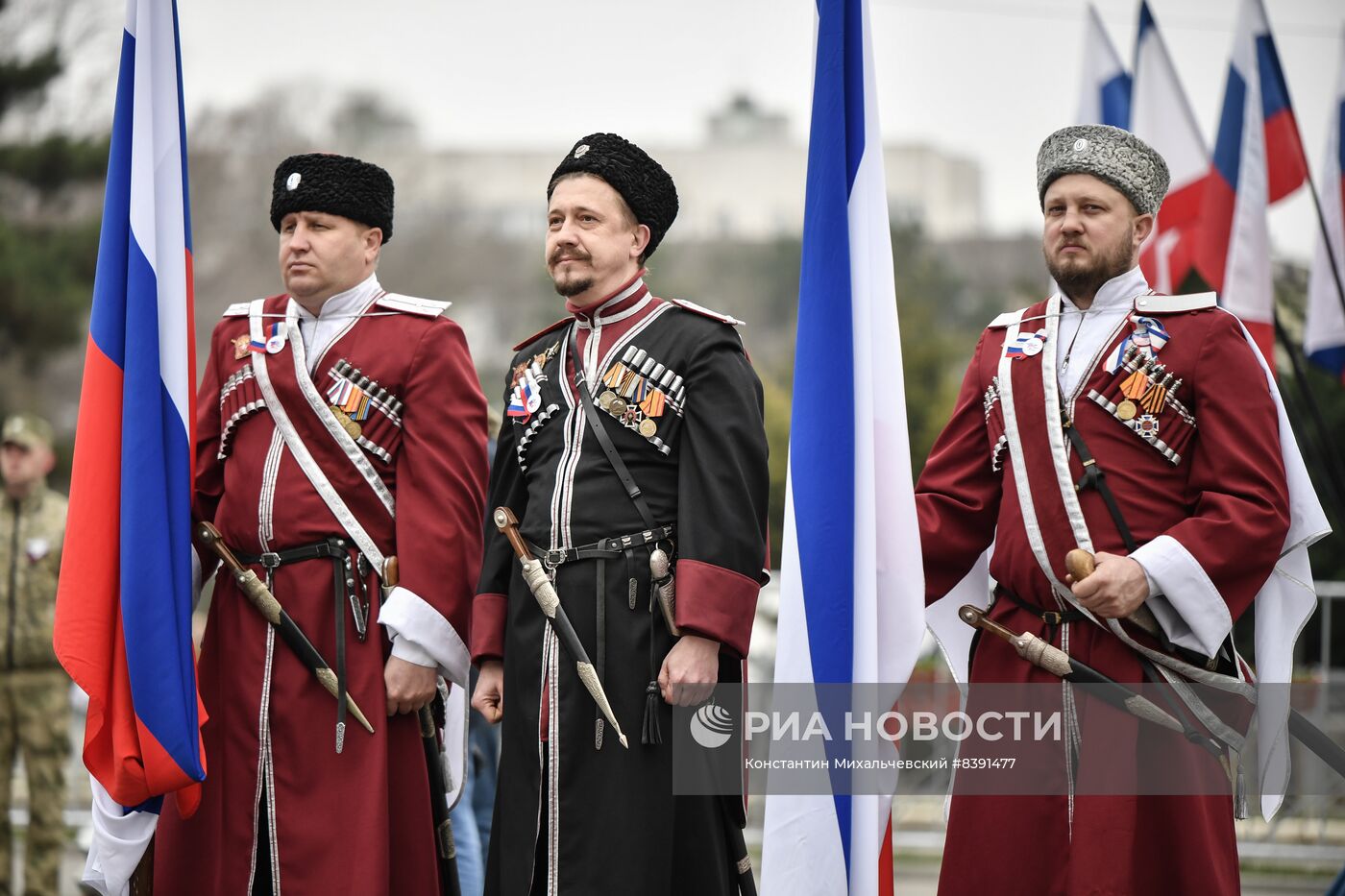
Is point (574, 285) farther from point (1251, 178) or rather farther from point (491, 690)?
point (1251, 178)

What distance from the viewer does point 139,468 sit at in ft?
14.2

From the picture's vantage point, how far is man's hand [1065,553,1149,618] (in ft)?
13.0

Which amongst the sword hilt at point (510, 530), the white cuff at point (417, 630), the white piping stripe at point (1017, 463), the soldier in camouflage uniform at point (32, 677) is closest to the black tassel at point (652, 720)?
the sword hilt at point (510, 530)

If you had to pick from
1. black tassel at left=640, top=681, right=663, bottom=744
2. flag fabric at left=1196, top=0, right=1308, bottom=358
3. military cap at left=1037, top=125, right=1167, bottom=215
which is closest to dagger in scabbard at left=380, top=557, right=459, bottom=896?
black tassel at left=640, top=681, right=663, bottom=744

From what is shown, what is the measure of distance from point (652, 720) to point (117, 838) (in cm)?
146

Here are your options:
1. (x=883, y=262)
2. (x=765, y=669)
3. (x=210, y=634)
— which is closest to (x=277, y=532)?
(x=210, y=634)

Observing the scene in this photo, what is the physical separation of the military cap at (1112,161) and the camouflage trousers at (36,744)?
5.29 meters

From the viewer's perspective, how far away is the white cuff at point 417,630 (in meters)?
4.41

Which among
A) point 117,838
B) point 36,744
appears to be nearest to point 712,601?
point 117,838

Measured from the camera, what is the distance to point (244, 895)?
4.42 m

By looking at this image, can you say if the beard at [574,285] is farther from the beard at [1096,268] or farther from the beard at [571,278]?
the beard at [1096,268]

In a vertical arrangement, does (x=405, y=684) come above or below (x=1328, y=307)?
below

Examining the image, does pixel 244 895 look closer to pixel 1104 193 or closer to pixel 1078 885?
pixel 1078 885

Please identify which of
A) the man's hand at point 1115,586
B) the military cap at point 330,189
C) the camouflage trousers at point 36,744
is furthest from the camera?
the camouflage trousers at point 36,744
